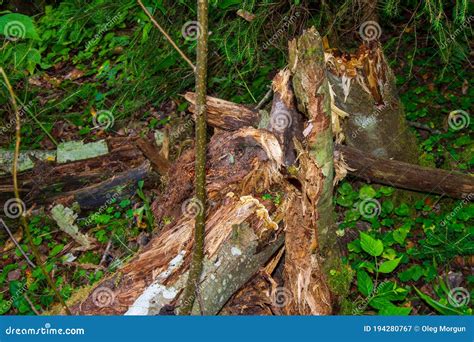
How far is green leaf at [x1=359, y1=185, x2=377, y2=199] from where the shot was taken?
14.6 feet

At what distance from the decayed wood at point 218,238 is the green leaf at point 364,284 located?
62cm

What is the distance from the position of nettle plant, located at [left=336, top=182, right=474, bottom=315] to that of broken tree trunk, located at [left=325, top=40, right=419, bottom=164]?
1.32ft

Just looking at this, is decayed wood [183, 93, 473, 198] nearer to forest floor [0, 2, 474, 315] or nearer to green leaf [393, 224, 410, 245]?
forest floor [0, 2, 474, 315]

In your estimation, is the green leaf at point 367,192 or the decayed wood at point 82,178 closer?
the green leaf at point 367,192

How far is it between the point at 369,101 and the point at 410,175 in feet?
2.19

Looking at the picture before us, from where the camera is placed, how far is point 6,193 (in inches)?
202

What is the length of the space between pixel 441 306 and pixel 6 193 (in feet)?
13.1

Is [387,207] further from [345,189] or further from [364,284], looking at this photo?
[364,284]

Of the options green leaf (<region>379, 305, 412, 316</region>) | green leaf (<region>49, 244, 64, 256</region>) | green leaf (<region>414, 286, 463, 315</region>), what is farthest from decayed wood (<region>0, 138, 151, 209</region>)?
green leaf (<region>414, 286, 463, 315</region>)

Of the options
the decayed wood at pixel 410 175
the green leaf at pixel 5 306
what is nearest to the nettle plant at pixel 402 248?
the decayed wood at pixel 410 175

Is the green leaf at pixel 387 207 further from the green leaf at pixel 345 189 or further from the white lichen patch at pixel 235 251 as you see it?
the white lichen patch at pixel 235 251

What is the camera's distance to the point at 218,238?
3.19 meters

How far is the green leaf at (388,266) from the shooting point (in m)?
3.62

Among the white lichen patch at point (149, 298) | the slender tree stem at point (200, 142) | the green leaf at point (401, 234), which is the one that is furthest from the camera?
the green leaf at point (401, 234)
